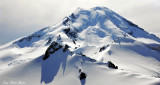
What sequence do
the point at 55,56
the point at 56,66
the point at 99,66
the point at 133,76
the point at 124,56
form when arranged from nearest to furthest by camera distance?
the point at 133,76 < the point at 99,66 < the point at 56,66 < the point at 55,56 < the point at 124,56

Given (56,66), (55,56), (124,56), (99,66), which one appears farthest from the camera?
(124,56)

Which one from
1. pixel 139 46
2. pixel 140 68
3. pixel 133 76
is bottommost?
pixel 133 76

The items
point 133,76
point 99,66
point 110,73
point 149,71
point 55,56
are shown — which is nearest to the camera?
point 133,76

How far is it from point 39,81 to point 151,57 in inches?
4466

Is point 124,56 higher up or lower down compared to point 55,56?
higher up

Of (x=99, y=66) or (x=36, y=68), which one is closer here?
(x=99, y=66)

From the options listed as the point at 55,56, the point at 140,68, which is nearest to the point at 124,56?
the point at 140,68

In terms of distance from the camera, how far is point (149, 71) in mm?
117062

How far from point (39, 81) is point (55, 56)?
52.1 feet

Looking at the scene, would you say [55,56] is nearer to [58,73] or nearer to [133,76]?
[58,73]

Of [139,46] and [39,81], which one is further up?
[139,46]

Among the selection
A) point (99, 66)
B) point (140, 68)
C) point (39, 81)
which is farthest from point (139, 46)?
point (39, 81)

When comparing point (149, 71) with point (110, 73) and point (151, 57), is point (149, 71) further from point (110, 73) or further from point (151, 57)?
point (110, 73)

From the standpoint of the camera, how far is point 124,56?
449 feet
